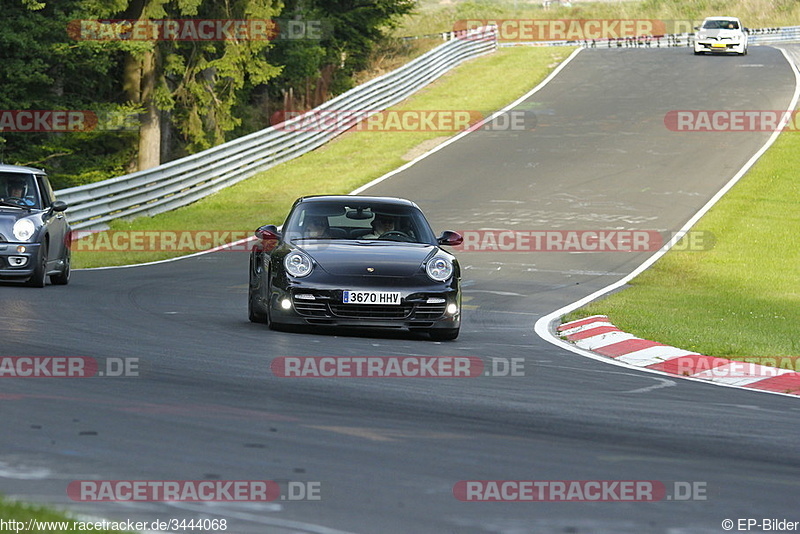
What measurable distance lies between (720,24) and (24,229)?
41.0 m

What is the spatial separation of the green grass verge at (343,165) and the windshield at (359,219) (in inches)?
352

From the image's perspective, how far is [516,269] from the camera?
20641mm

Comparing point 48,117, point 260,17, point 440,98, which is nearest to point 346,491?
point 48,117

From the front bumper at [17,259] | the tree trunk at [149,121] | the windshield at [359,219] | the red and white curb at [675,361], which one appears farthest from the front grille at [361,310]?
the tree trunk at [149,121]

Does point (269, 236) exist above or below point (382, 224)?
below

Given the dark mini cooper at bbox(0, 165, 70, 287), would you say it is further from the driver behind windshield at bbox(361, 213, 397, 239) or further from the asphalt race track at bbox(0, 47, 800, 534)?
the driver behind windshield at bbox(361, 213, 397, 239)

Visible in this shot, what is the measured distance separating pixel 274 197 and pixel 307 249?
17.8m

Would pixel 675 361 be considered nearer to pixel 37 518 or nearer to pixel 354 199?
pixel 354 199

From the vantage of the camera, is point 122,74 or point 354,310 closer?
point 354,310

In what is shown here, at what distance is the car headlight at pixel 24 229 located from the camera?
52.9ft

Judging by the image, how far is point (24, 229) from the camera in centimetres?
1620

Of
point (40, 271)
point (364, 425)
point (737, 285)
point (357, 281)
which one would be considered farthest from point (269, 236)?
point (737, 285)

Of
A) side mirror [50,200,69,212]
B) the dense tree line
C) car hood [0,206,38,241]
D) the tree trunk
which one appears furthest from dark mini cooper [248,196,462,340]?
the tree trunk

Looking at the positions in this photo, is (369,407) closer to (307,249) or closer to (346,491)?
(346,491)
